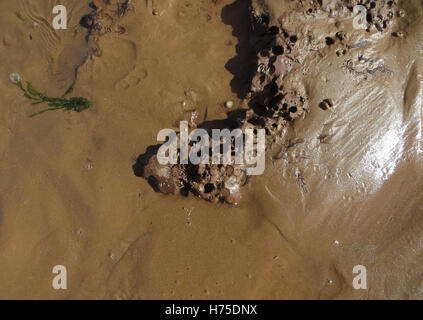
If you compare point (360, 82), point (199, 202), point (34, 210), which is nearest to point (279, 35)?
point (360, 82)

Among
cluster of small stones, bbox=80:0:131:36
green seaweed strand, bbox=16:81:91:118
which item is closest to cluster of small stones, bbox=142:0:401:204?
green seaweed strand, bbox=16:81:91:118

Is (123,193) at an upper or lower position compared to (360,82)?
lower

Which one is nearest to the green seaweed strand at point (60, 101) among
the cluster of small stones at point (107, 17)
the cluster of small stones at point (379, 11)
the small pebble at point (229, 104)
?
the cluster of small stones at point (107, 17)

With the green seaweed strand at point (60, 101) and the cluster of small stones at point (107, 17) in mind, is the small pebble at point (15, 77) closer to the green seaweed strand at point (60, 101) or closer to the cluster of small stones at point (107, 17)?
the green seaweed strand at point (60, 101)

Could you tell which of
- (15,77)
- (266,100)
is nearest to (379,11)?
(266,100)

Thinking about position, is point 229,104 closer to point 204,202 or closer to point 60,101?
point 204,202

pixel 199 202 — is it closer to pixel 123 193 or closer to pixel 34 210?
pixel 123 193

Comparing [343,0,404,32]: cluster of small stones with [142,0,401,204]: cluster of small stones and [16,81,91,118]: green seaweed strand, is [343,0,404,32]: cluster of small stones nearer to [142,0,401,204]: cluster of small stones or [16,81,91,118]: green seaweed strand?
[142,0,401,204]: cluster of small stones

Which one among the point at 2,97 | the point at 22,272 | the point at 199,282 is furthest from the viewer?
the point at 2,97
